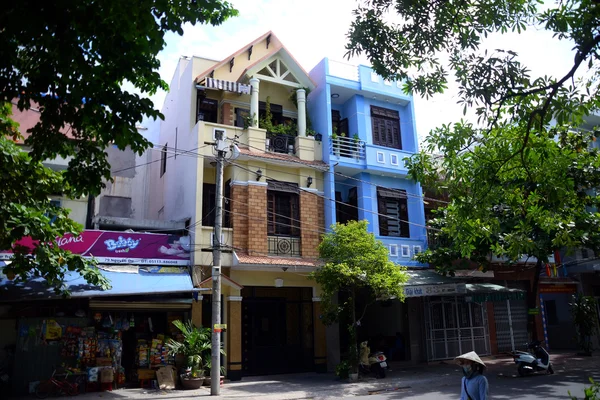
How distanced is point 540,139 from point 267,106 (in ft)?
42.0

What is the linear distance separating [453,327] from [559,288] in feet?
23.3

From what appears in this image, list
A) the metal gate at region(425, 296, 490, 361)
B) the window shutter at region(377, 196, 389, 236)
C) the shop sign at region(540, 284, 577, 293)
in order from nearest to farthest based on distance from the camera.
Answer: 1. the window shutter at region(377, 196, 389, 236)
2. the metal gate at region(425, 296, 490, 361)
3. the shop sign at region(540, 284, 577, 293)

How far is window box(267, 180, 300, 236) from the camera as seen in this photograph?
56.6ft

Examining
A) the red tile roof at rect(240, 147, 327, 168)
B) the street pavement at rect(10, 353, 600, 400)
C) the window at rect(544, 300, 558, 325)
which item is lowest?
the street pavement at rect(10, 353, 600, 400)

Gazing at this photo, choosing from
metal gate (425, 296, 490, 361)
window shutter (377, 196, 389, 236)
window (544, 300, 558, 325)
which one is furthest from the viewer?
window (544, 300, 558, 325)

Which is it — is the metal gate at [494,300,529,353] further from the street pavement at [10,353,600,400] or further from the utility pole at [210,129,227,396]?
the utility pole at [210,129,227,396]

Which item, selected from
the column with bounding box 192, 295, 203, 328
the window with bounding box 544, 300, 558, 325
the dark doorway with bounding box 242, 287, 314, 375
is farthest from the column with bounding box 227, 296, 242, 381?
the window with bounding box 544, 300, 558, 325

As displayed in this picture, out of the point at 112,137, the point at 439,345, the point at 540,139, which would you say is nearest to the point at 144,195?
the point at 439,345

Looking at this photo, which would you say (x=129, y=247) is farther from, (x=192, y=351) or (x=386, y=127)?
(x=386, y=127)

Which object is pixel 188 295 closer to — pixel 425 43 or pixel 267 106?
pixel 267 106

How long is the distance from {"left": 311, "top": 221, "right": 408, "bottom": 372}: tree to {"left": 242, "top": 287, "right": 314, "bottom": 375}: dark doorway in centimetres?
248

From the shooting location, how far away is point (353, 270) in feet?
46.9

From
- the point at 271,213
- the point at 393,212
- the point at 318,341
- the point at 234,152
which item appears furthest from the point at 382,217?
the point at 234,152

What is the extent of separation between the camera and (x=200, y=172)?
1630 cm
